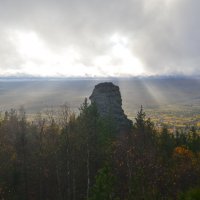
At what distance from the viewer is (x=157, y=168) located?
55.5 meters

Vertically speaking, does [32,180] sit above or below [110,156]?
below

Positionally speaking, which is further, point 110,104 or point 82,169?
point 110,104

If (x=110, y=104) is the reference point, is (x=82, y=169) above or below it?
below

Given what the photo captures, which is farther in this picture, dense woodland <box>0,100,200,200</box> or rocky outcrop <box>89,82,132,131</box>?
rocky outcrop <box>89,82,132,131</box>

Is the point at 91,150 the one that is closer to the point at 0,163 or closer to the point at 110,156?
the point at 110,156

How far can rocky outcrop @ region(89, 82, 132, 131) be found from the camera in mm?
91812

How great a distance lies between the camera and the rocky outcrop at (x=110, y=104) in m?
91.8

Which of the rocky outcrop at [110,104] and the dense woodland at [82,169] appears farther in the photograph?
the rocky outcrop at [110,104]

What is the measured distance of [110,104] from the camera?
97.2 m

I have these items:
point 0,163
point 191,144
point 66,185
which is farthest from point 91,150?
point 191,144

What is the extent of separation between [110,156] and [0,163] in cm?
1838

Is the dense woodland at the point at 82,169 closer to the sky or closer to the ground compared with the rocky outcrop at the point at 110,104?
closer to the ground

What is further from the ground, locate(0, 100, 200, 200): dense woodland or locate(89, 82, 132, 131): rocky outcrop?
locate(89, 82, 132, 131): rocky outcrop

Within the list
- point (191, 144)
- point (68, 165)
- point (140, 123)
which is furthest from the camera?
point (191, 144)
